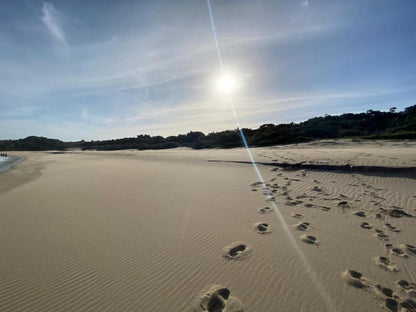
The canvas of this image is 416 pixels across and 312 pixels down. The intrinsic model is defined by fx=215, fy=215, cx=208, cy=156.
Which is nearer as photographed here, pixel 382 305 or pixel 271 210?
pixel 382 305

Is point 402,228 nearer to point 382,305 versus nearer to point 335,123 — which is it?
point 382,305

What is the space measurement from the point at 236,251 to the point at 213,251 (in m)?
0.35

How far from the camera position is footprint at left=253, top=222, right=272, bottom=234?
3859 mm

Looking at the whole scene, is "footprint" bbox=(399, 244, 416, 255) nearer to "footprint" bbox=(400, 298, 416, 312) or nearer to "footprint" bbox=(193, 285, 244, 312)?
"footprint" bbox=(400, 298, 416, 312)

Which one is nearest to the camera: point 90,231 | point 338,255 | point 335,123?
point 338,255

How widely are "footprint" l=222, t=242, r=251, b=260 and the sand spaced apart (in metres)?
0.02

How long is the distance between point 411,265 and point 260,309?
7.05ft

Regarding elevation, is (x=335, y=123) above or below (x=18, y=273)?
above

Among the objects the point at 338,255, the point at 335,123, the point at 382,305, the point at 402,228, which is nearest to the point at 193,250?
the point at 338,255

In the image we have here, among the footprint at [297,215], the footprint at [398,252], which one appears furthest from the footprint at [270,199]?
the footprint at [398,252]

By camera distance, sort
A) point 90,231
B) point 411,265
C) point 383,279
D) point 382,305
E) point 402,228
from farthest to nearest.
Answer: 1. point 90,231
2. point 402,228
3. point 411,265
4. point 383,279
5. point 382,305

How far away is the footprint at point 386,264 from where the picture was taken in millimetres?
2689

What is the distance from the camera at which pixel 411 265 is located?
2.76 meters

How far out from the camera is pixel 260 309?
2205 millimetres
